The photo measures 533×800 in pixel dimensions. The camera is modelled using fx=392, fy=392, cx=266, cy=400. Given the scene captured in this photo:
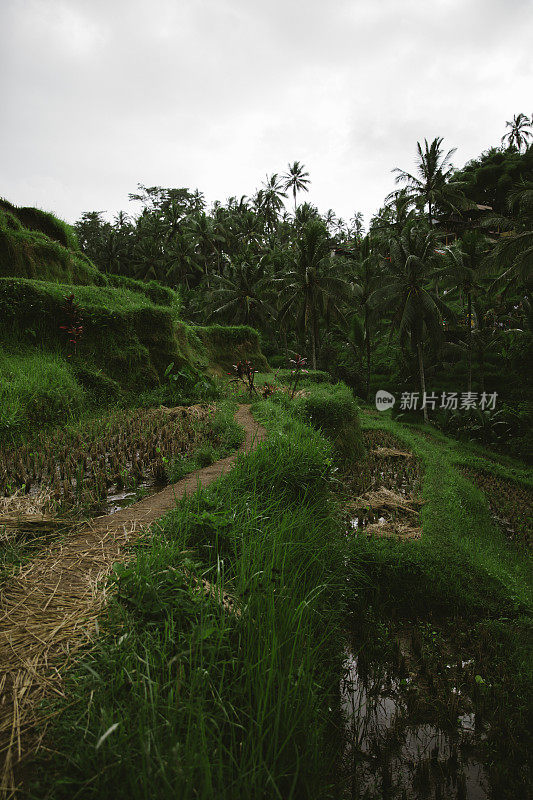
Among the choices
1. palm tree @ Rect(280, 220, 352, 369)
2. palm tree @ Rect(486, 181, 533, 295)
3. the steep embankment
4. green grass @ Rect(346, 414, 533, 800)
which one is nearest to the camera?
green grass @ Rect(346, 414, 533, 800)

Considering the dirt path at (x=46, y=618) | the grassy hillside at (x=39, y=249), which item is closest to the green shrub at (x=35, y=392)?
the grassy hillside at (x=39, y=249)

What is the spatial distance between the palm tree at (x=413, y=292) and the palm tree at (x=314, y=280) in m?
3.32

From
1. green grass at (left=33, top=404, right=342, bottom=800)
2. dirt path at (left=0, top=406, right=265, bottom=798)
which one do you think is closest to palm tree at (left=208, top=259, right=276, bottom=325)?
dirt path at (left=0, top=406, right=265, bottom=798)

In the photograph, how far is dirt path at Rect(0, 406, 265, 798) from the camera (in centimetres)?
146

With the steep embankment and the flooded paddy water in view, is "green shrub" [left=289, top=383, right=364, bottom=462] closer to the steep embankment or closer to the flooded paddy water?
the steep embankment

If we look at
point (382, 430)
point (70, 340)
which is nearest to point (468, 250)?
point (382, 430)

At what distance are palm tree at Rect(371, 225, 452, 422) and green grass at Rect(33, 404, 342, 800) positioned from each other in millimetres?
19492

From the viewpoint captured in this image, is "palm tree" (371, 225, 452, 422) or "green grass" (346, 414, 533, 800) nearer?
"green grass" (346, 414, 533, 800)

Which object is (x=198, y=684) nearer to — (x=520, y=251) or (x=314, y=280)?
(x=520, y=251)

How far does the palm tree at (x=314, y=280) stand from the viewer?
23453mm

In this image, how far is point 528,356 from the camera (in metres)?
22.8

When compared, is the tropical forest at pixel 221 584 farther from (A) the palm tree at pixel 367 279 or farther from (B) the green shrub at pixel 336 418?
(A) the palm tree at pixel 367 279

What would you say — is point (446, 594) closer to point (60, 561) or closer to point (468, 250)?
point (60, 561)

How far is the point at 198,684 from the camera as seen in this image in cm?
156
